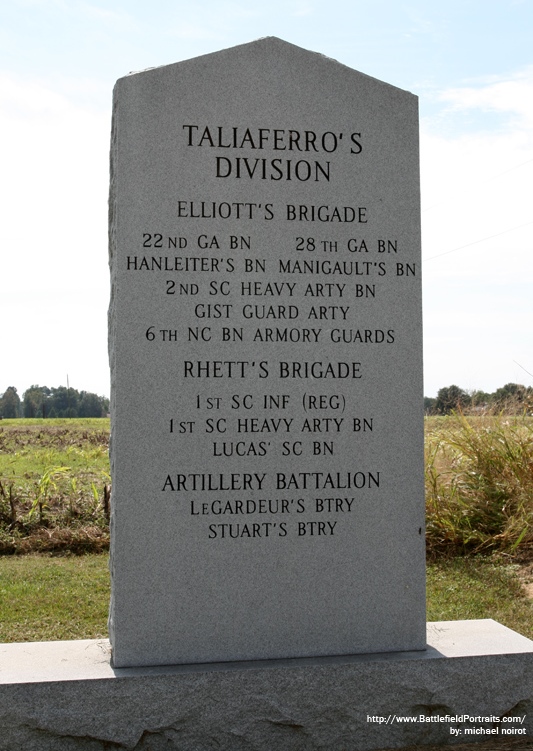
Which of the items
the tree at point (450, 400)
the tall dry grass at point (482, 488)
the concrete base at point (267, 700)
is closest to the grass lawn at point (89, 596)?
the tall dry grass at point (482, 488)

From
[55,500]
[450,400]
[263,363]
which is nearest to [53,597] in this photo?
[55,500]

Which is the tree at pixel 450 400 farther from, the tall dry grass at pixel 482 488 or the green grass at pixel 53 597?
the green grass at pixel 53 597

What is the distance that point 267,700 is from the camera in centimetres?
383

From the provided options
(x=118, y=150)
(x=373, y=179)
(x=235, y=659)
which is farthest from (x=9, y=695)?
(x=373, y=179)

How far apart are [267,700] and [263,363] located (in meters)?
1.70

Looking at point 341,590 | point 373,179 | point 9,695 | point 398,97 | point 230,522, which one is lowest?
point 9,695

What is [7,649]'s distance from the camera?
13.7 feet

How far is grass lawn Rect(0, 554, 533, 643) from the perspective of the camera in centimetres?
597

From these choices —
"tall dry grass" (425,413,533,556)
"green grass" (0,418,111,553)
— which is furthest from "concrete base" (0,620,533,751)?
"green grass" (0,418,111,553)

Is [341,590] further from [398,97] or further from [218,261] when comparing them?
[398,97]

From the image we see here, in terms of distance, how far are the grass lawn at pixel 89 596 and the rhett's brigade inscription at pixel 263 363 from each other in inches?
82.5

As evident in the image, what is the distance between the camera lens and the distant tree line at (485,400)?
32.1 feet

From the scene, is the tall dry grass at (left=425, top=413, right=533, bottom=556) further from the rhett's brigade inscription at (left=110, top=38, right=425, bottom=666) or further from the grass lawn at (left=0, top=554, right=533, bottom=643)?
the rhett's brigade inscription at (left=110, top=38, right=425, bottom=666)

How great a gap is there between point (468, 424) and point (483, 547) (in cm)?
180
